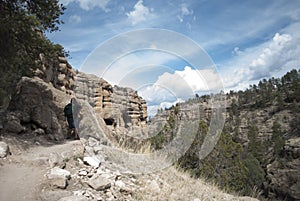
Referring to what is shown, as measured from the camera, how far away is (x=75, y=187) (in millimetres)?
4781

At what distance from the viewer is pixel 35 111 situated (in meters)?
8.42

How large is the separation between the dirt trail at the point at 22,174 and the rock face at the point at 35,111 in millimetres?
1709

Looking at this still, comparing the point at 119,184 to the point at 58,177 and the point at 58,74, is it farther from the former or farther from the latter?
the point at 58,74

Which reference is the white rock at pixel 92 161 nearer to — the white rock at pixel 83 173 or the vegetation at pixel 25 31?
the white rock at pixel 83 173

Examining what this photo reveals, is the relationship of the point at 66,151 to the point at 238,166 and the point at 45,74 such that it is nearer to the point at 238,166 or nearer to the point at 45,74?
the point at 45,74

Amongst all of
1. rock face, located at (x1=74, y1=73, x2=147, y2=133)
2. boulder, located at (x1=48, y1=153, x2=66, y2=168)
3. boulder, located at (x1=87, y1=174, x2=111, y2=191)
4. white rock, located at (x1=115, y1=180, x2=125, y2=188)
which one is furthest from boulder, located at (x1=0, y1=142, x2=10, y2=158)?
rock face, located at (x1=74, y1=73, x2=147, y2=133)

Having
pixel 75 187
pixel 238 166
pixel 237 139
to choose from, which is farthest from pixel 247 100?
pixel 75 187

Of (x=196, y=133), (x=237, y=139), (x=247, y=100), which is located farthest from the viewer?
(x=247, y=100)

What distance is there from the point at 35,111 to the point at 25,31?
9.14 feet

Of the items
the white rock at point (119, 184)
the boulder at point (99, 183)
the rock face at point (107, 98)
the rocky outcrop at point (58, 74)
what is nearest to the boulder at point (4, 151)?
the boulder at point (99, 183)

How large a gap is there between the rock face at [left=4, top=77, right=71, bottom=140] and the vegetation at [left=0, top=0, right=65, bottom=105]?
112cm

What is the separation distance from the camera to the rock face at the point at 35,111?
26.5 feet

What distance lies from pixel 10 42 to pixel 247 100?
102 metres

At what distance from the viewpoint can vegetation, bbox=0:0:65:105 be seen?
837cm
